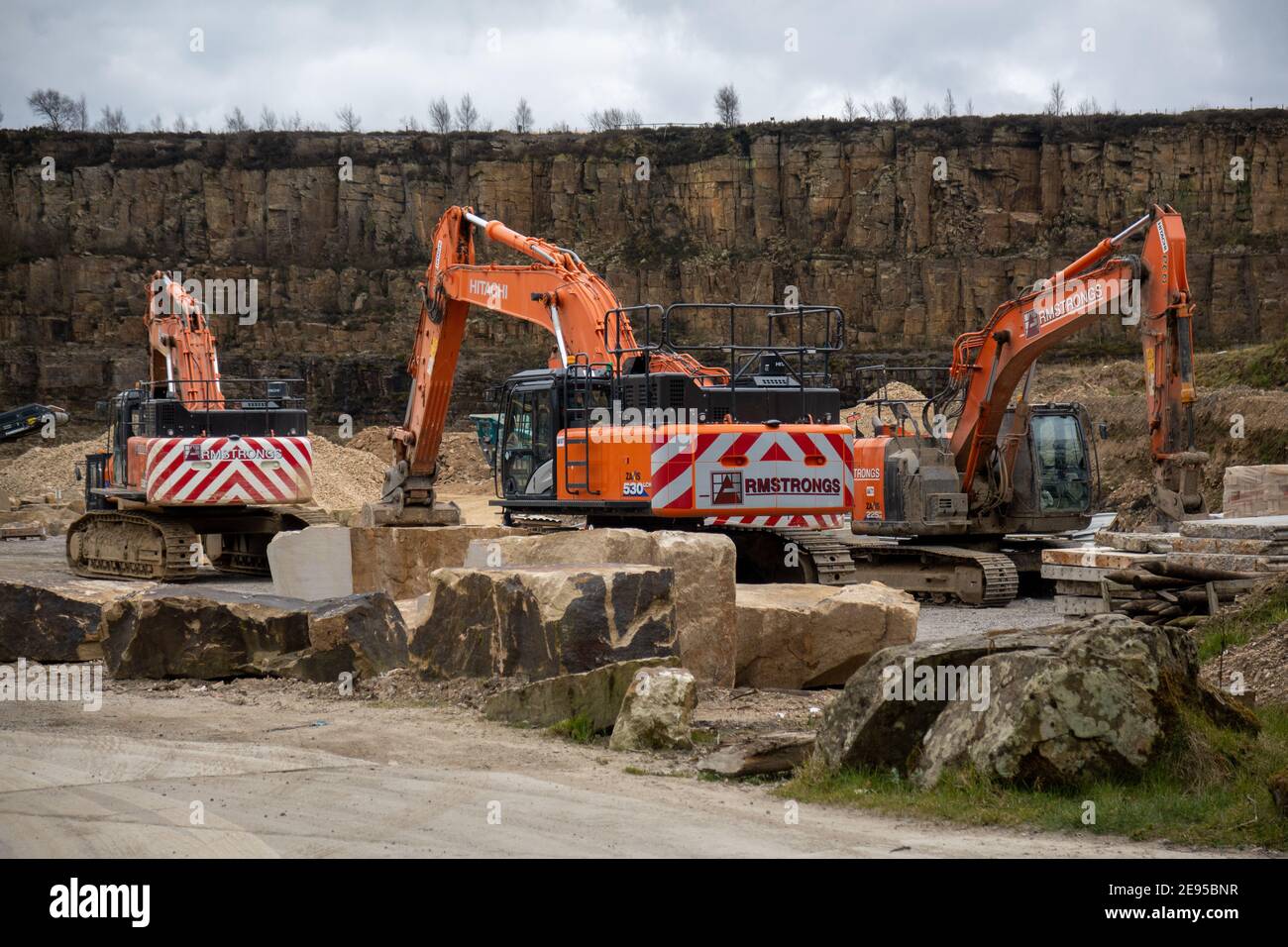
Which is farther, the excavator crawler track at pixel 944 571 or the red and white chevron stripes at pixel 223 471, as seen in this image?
the red and white chevron stripes at pixel 223 471

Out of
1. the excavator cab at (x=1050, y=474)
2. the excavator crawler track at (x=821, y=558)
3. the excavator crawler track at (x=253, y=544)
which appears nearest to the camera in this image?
the excavator crawler track at (x=821, y=558)

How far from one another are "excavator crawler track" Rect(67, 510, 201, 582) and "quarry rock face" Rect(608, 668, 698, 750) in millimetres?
13118

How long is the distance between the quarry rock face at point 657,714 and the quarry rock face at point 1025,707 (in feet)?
3.23

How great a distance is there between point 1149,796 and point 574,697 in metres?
3.40

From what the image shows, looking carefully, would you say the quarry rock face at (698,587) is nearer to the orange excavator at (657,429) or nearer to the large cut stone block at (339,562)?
the orange excavator at (657,429)

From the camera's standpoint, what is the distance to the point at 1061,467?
60.1 feet

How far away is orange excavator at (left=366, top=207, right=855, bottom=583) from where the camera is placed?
13047 mm

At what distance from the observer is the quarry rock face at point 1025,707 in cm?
677

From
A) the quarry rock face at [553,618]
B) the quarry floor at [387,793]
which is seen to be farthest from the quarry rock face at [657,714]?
the quarry rock face at [553,618]

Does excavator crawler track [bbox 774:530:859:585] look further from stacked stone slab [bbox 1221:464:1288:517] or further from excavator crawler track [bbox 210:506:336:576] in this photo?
excavator crawler track [bbox 210:506:336:576]

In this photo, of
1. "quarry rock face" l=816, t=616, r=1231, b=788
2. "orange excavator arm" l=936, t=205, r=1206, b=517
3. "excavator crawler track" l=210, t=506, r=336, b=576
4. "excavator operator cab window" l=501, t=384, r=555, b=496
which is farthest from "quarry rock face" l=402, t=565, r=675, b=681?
"excavator crawler track" l=210, t=506, r=336, b=576
